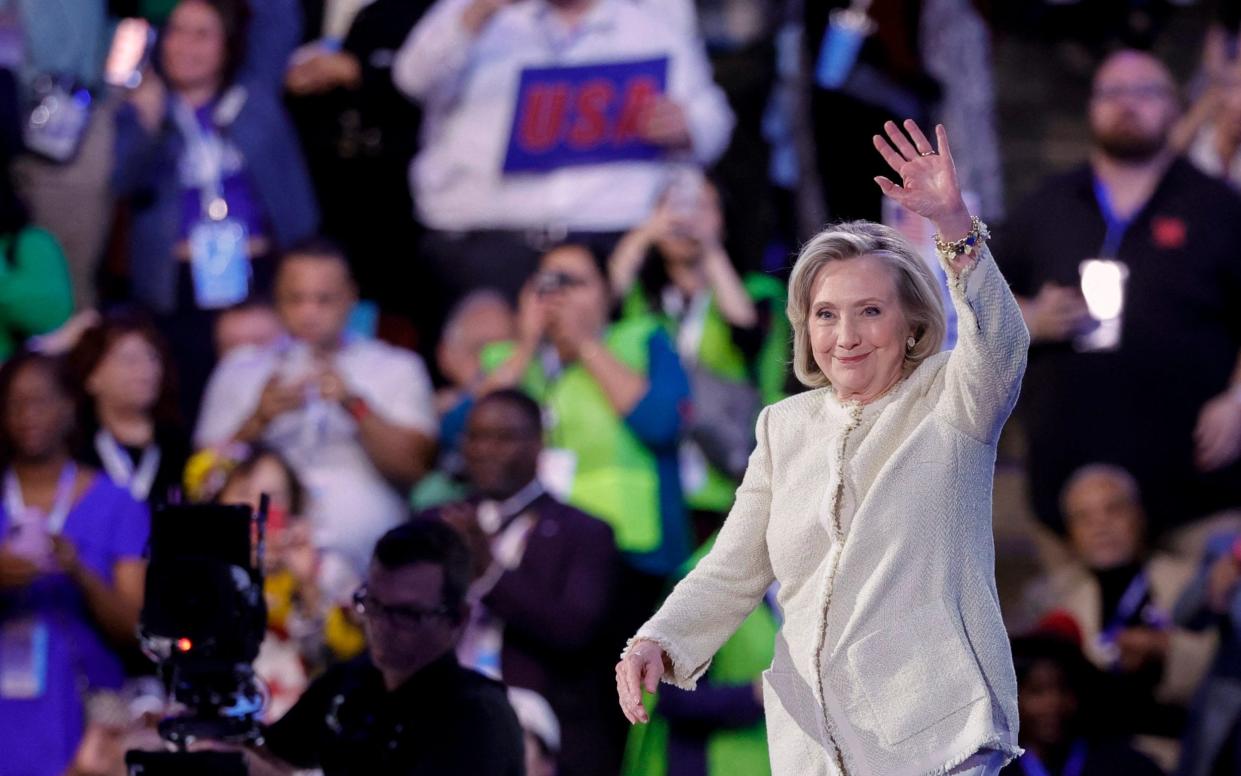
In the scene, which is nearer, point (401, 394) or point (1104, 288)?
point (401, 394)

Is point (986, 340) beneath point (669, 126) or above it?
beneath

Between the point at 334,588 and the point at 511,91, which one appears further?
the point at 511,91

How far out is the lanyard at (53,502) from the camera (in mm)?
5633

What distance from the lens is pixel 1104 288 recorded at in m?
6.18

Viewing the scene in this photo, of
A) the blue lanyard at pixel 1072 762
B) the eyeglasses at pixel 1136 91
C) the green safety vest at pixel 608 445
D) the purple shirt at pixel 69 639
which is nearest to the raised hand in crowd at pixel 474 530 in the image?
the green safety vest at pixel 608 445

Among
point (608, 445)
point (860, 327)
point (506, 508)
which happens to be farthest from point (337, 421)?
point (860, 327)

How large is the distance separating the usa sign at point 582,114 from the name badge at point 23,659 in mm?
2191

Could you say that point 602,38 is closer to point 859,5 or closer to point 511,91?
point 511,91

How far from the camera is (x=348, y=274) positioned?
20.0ft

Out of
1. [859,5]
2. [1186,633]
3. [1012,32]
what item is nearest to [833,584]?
[1186,633]

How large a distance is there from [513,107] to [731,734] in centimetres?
242

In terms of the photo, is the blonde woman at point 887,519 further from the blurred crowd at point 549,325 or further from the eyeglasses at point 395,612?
the blurred crowd at point 549,325

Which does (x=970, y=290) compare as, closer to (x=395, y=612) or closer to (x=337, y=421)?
→ (x=395, y=612)

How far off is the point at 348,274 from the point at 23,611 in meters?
1.47
